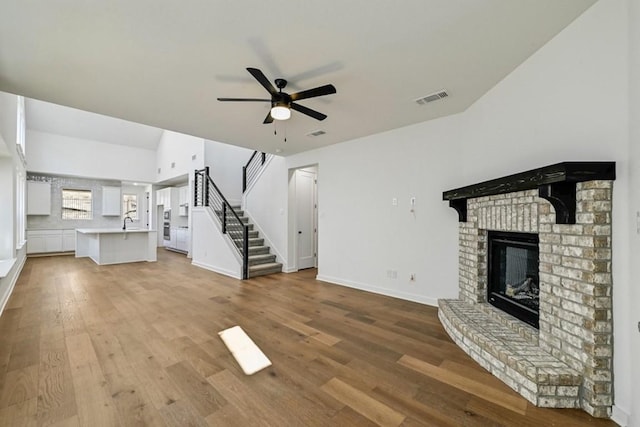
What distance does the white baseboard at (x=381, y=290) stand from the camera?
3.99 meters

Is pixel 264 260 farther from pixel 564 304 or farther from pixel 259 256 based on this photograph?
pixel 564 304

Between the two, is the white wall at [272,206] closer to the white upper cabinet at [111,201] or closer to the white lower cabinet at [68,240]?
the white upper cabinet at [111,201]

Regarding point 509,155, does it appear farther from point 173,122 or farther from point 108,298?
point 108,298

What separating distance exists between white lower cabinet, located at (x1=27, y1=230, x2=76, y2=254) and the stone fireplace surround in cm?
1196

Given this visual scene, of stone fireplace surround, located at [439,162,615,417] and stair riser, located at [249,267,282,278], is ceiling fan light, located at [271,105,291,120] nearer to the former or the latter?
stone fireplace surround, located at [439,162,615,417]

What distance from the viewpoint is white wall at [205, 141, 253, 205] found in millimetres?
8055

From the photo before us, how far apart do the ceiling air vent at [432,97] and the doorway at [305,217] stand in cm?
347

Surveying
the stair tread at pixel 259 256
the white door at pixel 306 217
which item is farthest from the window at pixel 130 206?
the white door at pixel 306 217

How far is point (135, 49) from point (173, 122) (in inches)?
70.6

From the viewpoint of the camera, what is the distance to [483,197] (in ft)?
10.1

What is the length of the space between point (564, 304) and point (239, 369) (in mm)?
2589

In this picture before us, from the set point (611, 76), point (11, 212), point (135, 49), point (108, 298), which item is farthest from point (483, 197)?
point (11, 212)

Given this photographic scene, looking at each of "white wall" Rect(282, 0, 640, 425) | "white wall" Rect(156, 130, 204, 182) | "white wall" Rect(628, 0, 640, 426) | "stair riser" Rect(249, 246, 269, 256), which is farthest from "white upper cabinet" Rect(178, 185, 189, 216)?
"white wall" Rect(628, 0, 640, 426)

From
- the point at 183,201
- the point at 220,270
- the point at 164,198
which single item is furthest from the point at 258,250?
the point at 164,198
